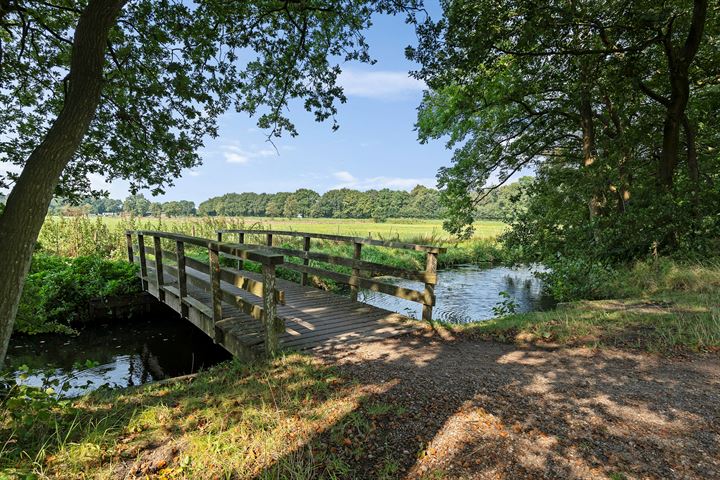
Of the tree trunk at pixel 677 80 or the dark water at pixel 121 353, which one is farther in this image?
the tree trunk at pixel 677 80

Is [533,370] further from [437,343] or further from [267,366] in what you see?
[267,366]

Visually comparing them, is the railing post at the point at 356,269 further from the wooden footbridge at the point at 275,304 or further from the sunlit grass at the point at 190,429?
the sunlit grass at the point at 190,429

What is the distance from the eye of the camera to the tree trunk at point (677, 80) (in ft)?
26.7

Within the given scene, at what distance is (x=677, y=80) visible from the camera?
8.84 metres

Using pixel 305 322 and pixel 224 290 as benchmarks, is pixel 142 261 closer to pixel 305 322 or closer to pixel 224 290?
pixel 224 290

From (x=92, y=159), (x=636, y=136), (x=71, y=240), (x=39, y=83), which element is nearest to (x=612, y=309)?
(x=636, y=136)

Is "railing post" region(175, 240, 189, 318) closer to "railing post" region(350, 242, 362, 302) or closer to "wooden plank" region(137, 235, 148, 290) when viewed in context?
"railing post" region(350, 242, 362, 302)

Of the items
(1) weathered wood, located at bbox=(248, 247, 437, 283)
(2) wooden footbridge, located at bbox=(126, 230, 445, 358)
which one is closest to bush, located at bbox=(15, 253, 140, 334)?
(2) wooden footbridge, located at bbox=(126, 230, 445, 358)

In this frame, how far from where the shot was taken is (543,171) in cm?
1552

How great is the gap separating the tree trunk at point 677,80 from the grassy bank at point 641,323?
11.2 feet

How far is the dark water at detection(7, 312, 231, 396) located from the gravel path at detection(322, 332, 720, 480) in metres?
4.36

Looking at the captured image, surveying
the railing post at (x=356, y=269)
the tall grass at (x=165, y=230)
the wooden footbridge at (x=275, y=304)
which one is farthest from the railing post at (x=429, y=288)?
the tall grass at (x=165, y=230)

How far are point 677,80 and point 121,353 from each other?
14719 millimetres

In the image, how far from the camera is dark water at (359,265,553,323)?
→ 10.2 meters
